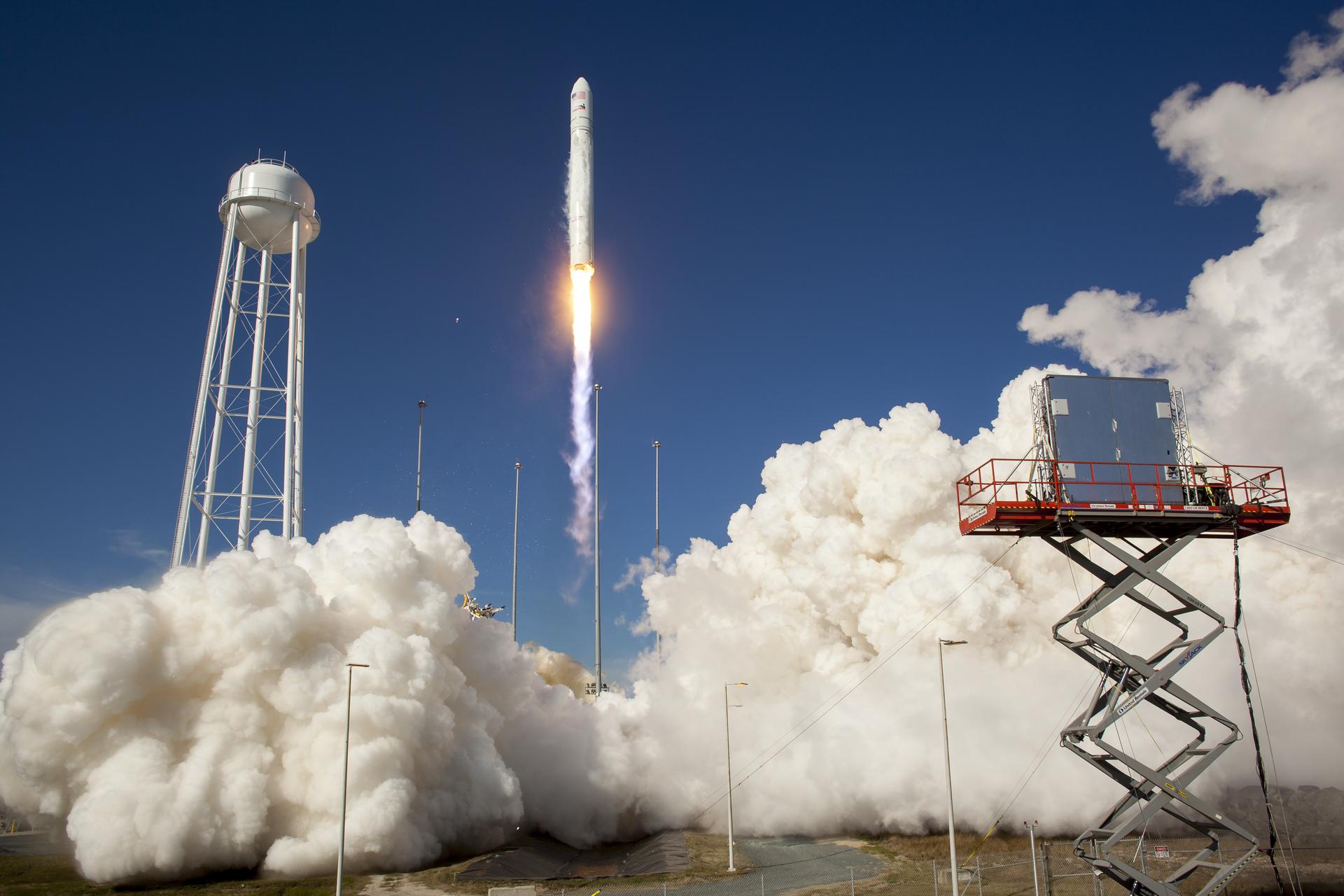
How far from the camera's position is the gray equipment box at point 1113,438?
31672mm

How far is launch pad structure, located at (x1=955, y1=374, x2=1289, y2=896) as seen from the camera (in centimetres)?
3031

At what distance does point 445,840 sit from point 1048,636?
109ft

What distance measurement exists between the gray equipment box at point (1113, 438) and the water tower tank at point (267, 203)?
40.6 m

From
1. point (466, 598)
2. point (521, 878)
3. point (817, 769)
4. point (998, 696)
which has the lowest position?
point (521, 878)

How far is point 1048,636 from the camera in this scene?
5606 cm

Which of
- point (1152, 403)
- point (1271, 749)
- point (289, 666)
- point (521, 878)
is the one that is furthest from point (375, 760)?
point (1271, 749)

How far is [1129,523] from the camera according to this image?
31719 mm

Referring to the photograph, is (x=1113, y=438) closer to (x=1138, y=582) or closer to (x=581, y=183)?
(x=1138, y=582)

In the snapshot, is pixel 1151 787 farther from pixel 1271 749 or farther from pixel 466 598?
pixel 466 598

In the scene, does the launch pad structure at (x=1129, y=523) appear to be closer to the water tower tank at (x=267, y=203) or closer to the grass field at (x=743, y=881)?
the grass field at (x=743, y=881)

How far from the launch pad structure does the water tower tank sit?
3978cm

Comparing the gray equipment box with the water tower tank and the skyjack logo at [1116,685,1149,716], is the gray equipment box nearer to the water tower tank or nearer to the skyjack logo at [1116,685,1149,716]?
the skyjack logo at [1116,685,1149,716]

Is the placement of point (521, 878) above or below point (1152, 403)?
below

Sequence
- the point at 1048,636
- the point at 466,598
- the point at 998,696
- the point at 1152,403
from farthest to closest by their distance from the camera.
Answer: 1. the point at 466,598
2. the point at 1048,636
3. the point at 998,696
4. the point at 1152,403
